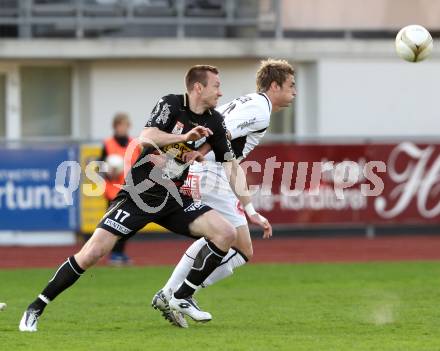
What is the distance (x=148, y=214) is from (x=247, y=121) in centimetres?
126

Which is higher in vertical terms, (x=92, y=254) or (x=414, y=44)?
(x=414, y=44)

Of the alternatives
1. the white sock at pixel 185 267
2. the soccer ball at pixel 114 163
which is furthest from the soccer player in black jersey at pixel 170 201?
the soccer ball at pixel 114 163

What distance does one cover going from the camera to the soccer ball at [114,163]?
16.1m

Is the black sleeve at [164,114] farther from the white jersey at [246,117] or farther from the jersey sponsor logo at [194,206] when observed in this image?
the white jersey at [246,117]

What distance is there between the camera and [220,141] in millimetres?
9188

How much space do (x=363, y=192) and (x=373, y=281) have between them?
6.75 metres

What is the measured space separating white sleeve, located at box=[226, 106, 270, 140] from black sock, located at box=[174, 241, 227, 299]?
3.30 feet

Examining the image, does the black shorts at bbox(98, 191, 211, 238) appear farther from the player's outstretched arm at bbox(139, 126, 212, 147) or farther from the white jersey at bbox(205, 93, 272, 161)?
the white jersey at bbox(205, 93, 272, 161)

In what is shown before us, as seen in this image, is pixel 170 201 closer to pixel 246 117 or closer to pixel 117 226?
pixel 117 226

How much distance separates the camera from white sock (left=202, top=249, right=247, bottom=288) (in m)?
9.81

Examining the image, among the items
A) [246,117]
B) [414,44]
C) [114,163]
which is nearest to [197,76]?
[246,117]

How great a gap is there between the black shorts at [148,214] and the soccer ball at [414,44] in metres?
2.61

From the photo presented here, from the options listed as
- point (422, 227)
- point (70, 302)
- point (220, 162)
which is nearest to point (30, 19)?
point (422, 227)

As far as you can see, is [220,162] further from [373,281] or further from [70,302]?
[373,281]
